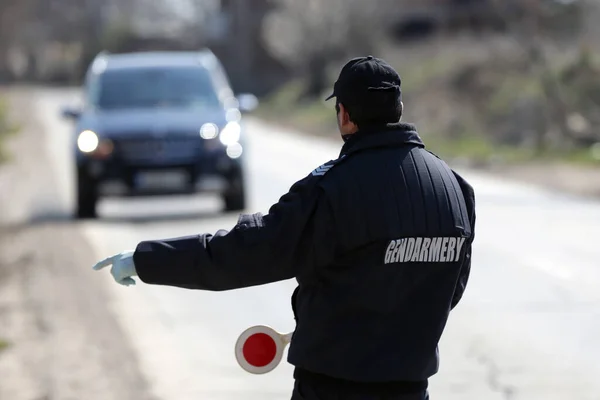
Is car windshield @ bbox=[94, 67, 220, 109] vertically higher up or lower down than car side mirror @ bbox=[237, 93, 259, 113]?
higher up

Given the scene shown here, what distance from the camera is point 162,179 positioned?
1527 cm

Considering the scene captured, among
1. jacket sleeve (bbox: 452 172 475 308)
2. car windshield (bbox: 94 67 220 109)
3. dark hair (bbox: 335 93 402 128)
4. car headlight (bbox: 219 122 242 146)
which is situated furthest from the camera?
car windshield (bbox: 94 67 220 109)

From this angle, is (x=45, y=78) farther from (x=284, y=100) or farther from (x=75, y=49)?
(x=284, y=100)

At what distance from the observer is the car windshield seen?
16.0 metres

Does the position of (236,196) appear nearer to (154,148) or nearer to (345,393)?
(154,148)

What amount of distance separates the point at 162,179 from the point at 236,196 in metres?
0.91

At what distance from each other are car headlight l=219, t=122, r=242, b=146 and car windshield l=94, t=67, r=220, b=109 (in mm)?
553

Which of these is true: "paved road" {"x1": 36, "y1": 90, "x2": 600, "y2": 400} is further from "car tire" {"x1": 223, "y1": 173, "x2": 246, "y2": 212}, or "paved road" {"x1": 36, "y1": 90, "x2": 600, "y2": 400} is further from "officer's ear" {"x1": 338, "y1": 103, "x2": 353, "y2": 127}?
"officer's ear" {"x1": 338, "y1": 103, "x2": 353, "y2": 127}

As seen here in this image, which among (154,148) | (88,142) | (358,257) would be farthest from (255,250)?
(88,142)

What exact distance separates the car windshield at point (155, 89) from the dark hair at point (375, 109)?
1248 centimetres

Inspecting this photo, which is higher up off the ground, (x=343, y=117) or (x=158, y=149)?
(x=158, y=149)

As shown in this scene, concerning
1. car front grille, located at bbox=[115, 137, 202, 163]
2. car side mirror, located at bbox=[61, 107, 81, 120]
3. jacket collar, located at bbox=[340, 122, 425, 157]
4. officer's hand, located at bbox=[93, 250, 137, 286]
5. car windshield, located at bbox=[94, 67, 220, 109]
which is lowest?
officer's hand, located at bbox=[93, 250, 137, 286]

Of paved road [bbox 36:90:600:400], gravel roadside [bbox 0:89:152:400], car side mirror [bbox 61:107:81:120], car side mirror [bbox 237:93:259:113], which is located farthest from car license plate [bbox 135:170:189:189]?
car side mirror [bbox 237:93:259:113]

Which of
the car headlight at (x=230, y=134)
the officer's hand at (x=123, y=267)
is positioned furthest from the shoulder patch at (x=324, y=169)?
the car headlight at (x=230, y=134)
